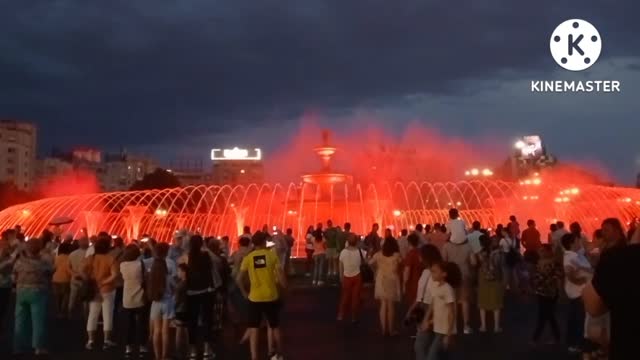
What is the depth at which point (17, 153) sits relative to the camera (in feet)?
541

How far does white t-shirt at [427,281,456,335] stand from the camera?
33.6 ft

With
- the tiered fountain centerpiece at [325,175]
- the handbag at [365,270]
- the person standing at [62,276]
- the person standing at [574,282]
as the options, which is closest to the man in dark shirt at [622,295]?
the person standing at [574,282]

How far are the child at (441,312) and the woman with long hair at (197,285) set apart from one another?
423 centimetres

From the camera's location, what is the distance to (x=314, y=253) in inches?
1084

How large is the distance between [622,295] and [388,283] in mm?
11533

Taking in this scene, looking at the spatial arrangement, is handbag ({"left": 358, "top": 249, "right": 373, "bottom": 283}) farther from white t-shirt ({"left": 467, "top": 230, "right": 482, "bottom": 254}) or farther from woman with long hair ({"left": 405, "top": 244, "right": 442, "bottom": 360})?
woman with long hair ({"left": 405, "top": 244, "right": 442, "bottom": 360})

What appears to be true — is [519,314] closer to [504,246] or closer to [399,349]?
[504,246]

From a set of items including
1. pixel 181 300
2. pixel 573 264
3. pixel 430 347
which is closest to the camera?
pixel 430 347

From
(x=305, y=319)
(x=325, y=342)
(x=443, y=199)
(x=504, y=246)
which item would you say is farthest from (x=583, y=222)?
(x=443, y=199)

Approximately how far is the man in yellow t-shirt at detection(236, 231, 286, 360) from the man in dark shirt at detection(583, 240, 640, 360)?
8.35 m

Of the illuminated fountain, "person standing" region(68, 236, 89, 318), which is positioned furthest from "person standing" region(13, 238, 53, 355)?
the illuminated fountain

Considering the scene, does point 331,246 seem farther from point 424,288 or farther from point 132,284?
point 424,288

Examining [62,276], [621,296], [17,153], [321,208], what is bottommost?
[62,276]

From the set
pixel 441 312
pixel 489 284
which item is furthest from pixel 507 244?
pixel 441 312
